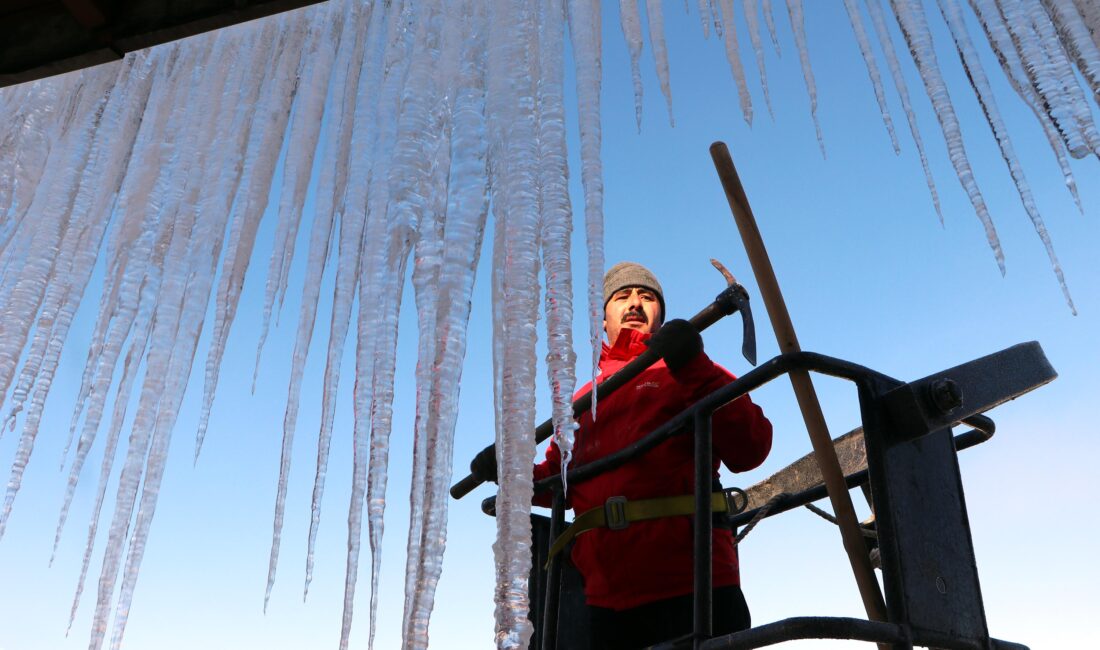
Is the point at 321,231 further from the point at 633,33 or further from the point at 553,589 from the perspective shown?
the point at 553,589

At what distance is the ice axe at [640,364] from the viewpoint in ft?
8.95

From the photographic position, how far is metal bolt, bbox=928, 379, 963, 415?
1535 millimetres

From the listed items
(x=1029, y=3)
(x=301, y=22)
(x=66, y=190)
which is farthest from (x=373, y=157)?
(x=1029, y=3)

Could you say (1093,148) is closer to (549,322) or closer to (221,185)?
(549,322)

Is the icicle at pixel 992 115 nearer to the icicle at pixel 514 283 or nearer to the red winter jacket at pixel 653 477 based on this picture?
the icicle at pixel 514 283

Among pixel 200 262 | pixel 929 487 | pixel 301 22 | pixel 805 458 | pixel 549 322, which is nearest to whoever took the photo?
pixel 549 322

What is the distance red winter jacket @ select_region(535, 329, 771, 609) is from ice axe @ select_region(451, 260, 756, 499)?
116 mm

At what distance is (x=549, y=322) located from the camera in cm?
145

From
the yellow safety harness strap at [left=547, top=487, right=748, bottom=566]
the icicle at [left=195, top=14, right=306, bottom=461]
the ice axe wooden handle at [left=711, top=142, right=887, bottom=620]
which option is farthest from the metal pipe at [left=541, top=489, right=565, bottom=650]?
the icicle at [left=195, top=14, right=306, bottom=461]

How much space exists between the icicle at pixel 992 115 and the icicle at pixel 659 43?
635mm

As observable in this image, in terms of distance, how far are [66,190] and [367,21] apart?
107 centimetres

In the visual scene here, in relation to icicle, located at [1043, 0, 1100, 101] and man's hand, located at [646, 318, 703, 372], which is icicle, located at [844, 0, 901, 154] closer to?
icicle, located at [1043, 0, 1100, 101]

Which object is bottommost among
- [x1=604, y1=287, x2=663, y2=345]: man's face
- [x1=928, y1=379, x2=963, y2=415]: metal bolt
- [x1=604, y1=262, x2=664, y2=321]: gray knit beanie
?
[x1=928, y1=379, x2=963, y2=415]: metal bolt

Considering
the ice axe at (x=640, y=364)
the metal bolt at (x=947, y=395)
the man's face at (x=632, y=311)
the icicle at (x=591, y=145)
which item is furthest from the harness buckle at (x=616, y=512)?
the metal bolt at (x=947, y=395)
